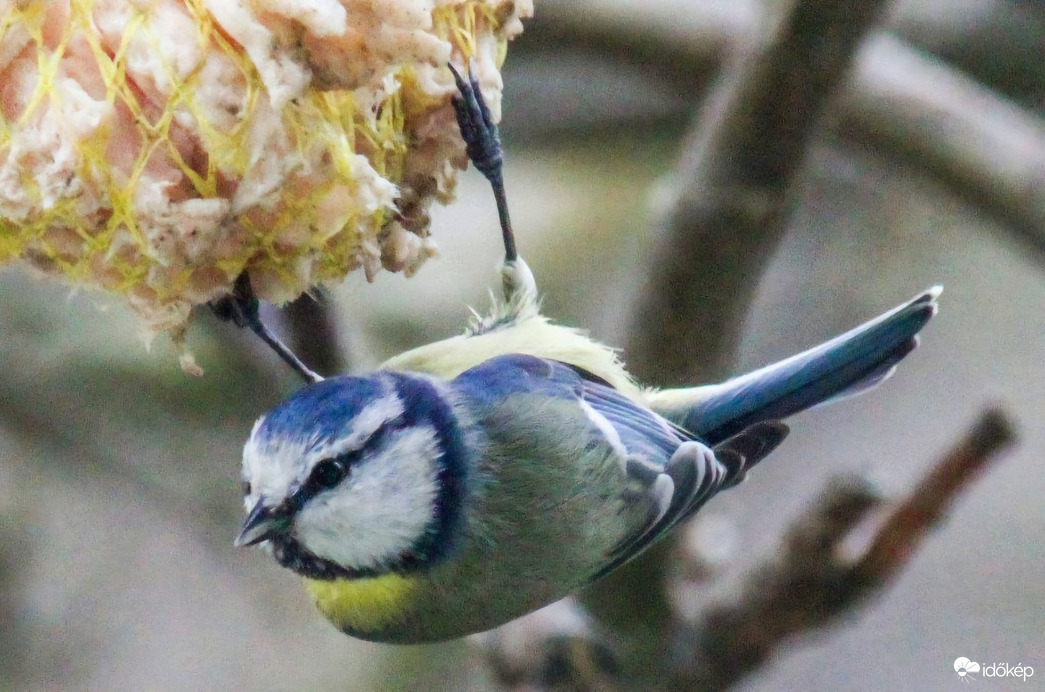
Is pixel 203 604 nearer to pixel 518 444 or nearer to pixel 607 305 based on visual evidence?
pixel 607 305

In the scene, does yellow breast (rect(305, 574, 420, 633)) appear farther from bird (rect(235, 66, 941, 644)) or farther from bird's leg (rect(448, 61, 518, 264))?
bird's leg (rect(448, 61, 518, 264))

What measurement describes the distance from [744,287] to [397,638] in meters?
0.49

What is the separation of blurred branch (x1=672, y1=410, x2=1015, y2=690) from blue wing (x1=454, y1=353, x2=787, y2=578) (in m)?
0.12

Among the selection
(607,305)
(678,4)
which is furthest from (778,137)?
(607,305)

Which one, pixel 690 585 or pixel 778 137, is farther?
pixel 690 585

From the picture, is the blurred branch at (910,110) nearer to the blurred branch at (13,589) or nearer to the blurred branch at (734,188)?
the blurred branch at (734,188)

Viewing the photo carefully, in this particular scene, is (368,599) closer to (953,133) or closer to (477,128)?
(477,128)

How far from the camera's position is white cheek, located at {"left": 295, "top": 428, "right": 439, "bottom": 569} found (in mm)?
650

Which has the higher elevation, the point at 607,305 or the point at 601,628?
the point at 607,305

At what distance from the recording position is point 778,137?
0.88m

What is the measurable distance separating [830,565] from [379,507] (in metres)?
0.49

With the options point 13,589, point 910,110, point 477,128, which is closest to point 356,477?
point 477,128

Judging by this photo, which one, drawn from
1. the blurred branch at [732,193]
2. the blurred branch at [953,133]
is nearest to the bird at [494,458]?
the blurred branch at [732,193]

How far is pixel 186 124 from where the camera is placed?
1.62ft
